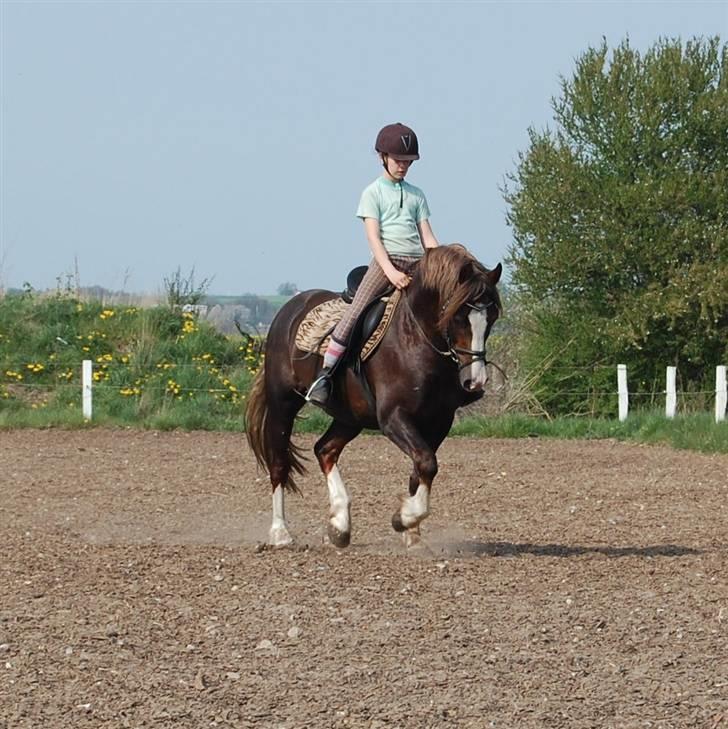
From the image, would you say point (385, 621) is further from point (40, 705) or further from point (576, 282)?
point (576, 282)

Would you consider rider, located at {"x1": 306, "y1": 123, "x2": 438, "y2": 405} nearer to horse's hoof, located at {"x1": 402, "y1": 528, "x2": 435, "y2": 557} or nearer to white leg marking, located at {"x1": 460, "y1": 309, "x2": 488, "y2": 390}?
white leg marking, located at {"x1": 460, "y1": 309, "x2": 488, "y2": 390}

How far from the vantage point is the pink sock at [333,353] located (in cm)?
930

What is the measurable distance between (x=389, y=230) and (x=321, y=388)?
116 cm

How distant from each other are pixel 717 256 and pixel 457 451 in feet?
56.3

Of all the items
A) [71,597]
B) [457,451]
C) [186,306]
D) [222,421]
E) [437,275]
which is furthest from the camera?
[186,306]

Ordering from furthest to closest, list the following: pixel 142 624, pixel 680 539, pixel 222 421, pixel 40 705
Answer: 1. pixel 222 421
2. pixel 680 539
3. pixel 142 624
4. pixel 40 705

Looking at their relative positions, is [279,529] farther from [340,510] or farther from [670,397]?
[670,397]

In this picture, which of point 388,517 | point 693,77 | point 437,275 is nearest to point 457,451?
point 388,517

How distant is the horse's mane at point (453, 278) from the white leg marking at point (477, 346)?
4.6 inches

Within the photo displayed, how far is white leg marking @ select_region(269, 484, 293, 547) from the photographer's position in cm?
976

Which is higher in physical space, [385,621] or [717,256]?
[717,256]

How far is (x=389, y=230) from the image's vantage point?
923cm

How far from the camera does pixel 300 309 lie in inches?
410

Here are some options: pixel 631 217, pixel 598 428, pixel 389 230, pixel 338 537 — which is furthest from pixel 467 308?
pixel 631 217
